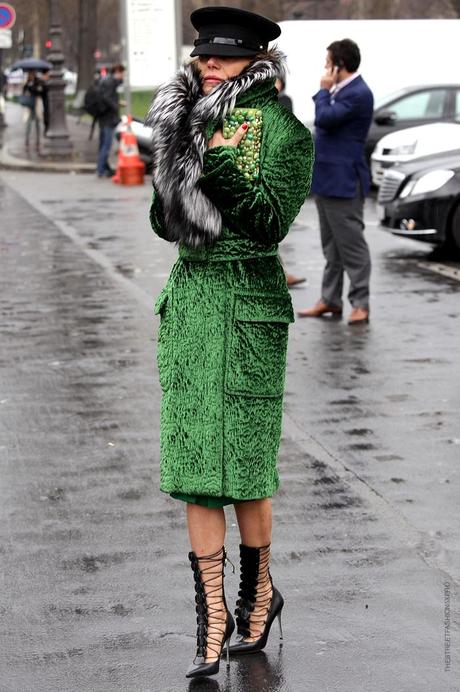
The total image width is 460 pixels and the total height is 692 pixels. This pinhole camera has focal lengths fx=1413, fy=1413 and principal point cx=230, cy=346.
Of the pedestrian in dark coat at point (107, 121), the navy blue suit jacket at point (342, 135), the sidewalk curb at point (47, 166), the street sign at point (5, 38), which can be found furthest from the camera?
Result: the street sign at point (5, 38)

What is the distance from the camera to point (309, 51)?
23797mm

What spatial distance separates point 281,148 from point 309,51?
66.9 ft

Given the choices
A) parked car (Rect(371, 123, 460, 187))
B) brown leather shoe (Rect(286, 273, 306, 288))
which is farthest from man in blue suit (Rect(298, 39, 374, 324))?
parked car (Rect(371, 123, 460, 187))

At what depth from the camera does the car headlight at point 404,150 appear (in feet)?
60.3

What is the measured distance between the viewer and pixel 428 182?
1330 cm

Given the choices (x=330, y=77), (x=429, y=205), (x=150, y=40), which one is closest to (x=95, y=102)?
(x=150, y=40)

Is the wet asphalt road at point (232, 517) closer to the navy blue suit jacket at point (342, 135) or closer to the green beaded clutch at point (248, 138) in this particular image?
the navy blue suit jacket at point (342, 135)

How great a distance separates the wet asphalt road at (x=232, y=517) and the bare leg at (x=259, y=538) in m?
0.12

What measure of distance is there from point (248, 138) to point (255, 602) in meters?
1.37

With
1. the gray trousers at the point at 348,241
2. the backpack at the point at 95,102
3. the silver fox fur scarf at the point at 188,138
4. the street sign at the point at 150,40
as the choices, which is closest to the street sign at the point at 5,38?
the backpack at the point at 95,102

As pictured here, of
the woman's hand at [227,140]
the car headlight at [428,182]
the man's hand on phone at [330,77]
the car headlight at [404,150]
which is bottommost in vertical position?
the car headlight at [404,150]

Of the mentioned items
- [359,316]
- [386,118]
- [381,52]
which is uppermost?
[381,52]

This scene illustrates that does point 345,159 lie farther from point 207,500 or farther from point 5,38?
point 5,38

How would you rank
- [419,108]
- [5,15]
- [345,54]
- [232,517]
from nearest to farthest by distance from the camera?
[232,517] → [345,54] → [419,108] → [5,15]
